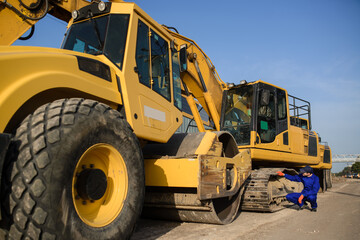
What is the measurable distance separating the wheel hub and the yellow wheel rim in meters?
0.04

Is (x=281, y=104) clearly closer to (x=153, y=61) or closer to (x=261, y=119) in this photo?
(x=261, y=119)

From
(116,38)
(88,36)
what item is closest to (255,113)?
(116,38)

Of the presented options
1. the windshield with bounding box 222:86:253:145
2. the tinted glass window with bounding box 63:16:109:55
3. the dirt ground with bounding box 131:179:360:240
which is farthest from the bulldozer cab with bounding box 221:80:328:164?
the tinted glass window with bounding box 63:16:109:55

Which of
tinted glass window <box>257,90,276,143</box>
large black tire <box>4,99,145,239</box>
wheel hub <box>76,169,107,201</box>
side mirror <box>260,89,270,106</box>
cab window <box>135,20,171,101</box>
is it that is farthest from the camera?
tinted glass window <box>257,90,276,143</box>

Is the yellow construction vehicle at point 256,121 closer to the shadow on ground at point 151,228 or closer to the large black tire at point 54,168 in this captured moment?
the shadow on ground at point 151,228

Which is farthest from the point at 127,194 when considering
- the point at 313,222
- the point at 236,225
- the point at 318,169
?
the point at 318,169

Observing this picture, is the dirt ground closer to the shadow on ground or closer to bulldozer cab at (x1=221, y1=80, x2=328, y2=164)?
the shadow on ground

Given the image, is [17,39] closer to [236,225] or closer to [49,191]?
[49,191]

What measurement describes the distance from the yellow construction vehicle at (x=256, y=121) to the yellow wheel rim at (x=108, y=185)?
360cm

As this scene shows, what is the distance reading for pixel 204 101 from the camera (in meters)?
7.26

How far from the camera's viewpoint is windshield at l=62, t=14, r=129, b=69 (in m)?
3.67

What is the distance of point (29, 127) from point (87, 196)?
79cm

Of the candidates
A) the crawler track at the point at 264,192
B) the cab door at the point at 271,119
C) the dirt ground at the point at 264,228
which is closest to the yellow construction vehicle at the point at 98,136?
the dirt ground at the point at 264,228

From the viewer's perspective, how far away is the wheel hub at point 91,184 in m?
2.64
